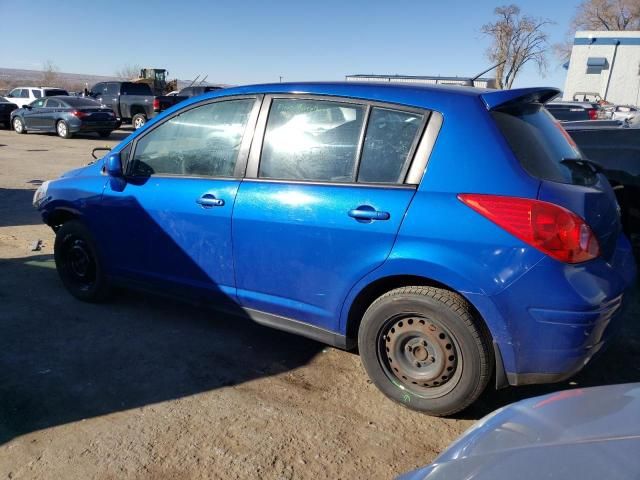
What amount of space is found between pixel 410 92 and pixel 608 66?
44.3 metres

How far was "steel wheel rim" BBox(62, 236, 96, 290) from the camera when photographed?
4387 mm

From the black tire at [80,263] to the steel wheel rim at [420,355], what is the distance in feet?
8.09

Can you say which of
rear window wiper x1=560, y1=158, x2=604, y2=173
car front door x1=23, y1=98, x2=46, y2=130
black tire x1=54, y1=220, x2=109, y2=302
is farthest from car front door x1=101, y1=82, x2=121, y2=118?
rear window wiper x1=560, y1=158, x2=604, y2=173

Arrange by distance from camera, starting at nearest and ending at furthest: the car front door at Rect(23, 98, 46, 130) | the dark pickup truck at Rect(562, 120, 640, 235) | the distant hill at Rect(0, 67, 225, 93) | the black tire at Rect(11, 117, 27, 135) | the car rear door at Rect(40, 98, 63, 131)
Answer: the dark pickup truck at Rect(562, 120, 640, 235), the car rear door at Rect(40, 98, 63, 131), the car front door at Rect(23, 98, 46, 130), the black tire at Rect(11, 117, 27, 135), the distant hill at Rect(0, 67, 225, 93)

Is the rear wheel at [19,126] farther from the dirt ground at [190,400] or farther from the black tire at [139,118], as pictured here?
the dirt ground at [190,400]

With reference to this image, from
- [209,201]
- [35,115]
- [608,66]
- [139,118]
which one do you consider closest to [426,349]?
[209,201]

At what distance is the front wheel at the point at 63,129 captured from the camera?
19.1 m

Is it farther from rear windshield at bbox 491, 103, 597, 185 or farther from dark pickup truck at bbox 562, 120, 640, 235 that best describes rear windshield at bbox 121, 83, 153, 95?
rear windshield at bbox 491, 103, 597, 185

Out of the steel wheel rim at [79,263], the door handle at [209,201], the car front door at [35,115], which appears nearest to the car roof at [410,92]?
the door handle at [209,201]

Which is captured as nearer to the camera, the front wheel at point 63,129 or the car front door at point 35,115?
A: the front wheel at point 63,129

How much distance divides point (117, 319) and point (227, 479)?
212 centimetres

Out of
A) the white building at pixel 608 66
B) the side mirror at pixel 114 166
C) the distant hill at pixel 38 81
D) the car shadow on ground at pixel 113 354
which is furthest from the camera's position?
the distant hill at pixel 38 81

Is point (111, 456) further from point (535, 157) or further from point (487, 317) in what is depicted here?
point (535, 157)

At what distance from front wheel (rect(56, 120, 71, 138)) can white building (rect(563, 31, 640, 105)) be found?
114 feet
